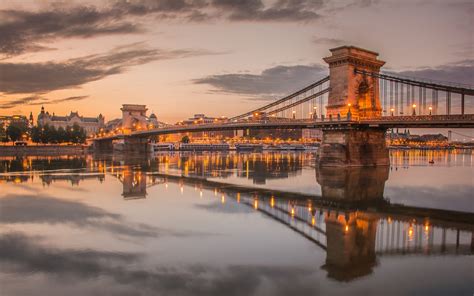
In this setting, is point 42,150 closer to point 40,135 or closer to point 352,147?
point 40,135

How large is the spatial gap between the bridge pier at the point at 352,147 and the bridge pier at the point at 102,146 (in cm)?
8014

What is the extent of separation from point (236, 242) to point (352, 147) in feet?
100

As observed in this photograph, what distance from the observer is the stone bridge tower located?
45219mm

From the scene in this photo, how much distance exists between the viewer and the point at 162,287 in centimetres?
1050

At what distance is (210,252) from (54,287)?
4.78 meters

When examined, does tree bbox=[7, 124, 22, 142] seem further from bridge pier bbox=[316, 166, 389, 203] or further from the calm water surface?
bridge pier bbox=[316, 166, 389, 203]

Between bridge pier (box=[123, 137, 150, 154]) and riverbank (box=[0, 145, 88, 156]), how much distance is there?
14.4 meters

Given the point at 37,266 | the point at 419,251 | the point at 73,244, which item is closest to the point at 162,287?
the point at 37,266

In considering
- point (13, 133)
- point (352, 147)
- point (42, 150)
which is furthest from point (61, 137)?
point (352, 147)

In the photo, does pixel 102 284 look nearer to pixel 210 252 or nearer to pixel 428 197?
pixel 210 252

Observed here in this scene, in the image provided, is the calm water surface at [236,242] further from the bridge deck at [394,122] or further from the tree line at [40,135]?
the tree line at [40,135]

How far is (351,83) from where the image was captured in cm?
4541

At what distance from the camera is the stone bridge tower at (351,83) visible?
45.2m

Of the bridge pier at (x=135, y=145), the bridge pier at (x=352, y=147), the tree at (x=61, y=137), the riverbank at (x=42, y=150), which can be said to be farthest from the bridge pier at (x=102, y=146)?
the bridge pier at (x=352, y=147)
